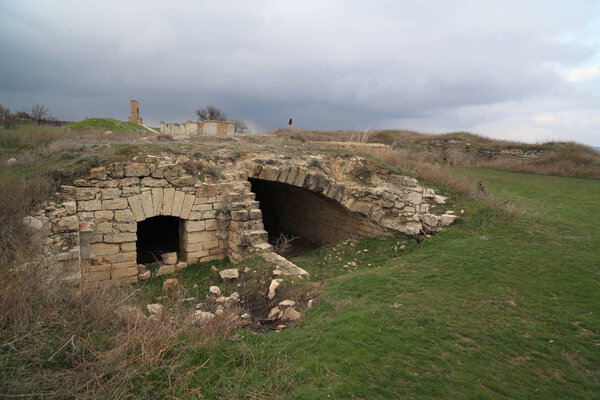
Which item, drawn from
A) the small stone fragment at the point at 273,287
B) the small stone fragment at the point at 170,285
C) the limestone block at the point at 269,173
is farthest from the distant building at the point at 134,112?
the small stone fragment at the point at 273,287

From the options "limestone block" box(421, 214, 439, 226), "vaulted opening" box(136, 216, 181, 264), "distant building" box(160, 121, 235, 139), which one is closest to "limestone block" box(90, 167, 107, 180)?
"vaulted opening" box(136, 216, 181, 264)

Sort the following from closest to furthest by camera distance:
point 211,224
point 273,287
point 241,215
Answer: point 273,287, point 241,215, point 211,224

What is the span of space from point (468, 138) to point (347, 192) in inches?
766

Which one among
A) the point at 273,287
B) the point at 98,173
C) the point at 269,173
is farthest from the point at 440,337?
the point at 98,173

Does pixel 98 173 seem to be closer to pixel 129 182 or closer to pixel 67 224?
pixel 129 182

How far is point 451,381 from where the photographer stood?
324 cm

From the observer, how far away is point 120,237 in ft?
22.4

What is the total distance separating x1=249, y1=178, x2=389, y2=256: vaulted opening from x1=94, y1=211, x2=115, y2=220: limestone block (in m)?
3.57

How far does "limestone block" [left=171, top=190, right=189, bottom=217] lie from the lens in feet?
24.1

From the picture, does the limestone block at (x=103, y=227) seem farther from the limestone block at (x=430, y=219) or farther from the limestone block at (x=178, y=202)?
the limestone block at (x=430, y=219)

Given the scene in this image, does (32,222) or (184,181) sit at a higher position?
(184,181)

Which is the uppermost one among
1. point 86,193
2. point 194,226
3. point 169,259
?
point 86,193

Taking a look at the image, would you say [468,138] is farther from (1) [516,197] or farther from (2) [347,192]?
(2) [347,192]

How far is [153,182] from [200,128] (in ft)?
29.8
